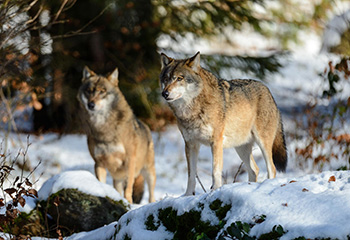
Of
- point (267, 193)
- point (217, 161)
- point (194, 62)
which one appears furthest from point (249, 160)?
point (267, 193)

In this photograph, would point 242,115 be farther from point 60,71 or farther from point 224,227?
point 60,71

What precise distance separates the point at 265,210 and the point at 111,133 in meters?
4.67

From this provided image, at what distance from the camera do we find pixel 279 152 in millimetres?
6262

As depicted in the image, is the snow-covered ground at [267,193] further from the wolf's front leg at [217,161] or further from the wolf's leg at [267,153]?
the wolf's front leg at [217,161]

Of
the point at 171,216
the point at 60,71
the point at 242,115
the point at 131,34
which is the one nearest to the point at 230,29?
the point at 131,34

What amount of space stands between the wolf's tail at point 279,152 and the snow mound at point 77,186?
79.5 inches

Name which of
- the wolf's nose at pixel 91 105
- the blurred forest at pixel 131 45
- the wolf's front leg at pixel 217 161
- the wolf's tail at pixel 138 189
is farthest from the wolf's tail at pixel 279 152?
the blurred forest at pixel 131 45

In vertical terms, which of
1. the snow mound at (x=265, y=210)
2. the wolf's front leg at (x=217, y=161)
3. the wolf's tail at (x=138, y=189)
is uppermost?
the snow mound at (x=265, y=210)

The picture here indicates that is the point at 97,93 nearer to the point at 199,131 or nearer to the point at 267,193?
the point at 199,131

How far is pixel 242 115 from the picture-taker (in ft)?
18.5

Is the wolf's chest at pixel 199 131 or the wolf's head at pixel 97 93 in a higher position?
the wolf's head at pixel 97 93

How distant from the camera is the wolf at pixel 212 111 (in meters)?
5.09

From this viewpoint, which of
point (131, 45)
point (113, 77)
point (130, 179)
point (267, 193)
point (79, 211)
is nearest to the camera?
point (267, 193)

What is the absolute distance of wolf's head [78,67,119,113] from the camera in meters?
7.43
